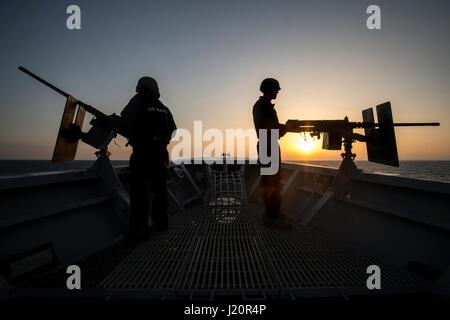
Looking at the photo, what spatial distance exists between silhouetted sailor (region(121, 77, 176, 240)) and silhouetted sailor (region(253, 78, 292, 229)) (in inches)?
60.2

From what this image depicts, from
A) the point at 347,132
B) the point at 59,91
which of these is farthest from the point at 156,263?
the point at 347,132

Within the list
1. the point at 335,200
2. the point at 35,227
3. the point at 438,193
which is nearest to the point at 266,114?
the point at 335,200

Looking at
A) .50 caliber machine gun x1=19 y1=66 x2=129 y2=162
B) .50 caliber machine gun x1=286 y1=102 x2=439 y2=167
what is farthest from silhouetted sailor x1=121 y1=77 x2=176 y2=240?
.50 caliber machine gun x1=286 y1=102 x2=439 y2=167

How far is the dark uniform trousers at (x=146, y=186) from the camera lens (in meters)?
3.42

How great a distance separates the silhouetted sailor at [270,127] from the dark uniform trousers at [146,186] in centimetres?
166

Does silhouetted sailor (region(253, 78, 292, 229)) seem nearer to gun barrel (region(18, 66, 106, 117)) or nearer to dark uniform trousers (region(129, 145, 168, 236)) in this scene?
dark uniform trousers (region(129, 145, 168, 236))

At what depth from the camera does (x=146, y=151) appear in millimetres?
3619

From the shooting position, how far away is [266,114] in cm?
399

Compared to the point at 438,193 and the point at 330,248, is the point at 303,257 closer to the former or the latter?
the point at 330,248

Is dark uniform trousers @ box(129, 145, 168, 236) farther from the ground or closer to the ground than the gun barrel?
closer to the ground

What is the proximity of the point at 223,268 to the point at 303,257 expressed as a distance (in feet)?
3.29

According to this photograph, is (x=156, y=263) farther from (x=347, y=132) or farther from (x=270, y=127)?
(x=347, y=132)

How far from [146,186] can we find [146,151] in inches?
20.7

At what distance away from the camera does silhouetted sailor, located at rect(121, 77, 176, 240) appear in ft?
11.3
